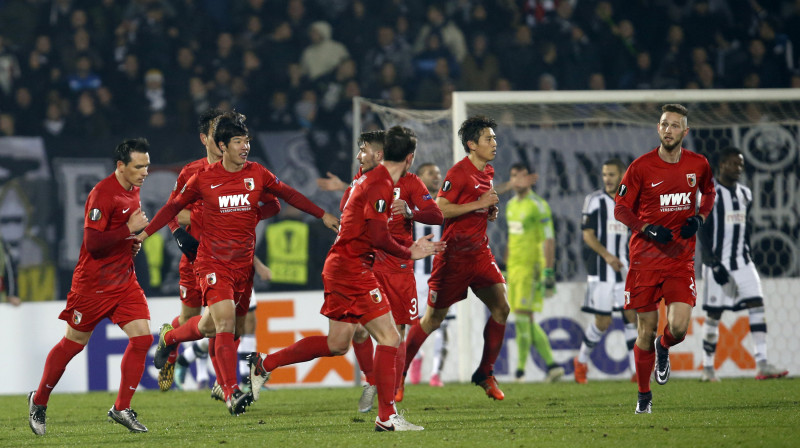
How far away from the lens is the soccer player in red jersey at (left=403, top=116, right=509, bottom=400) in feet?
26.3

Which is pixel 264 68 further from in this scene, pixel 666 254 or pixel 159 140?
pixel 666 254

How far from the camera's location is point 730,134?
11.4 metres

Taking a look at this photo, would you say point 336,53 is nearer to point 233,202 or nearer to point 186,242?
point 186,242

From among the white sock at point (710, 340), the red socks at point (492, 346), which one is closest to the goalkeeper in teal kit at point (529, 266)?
the white sock at point (710, 340)

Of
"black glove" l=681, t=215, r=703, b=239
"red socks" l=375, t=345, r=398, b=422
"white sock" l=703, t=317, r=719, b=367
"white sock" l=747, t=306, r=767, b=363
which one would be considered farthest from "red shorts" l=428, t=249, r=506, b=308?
"white sock" l=747, t=306, r=767, b=363

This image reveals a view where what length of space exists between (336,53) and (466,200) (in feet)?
23.6

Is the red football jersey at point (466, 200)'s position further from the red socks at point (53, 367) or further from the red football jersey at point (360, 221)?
the red socks at point (53, 367)

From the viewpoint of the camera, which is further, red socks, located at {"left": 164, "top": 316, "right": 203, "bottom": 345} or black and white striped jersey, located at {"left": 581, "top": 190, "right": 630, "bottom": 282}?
black and white striped jersey, located at {"left": 581, "top": 190, "right": 630, "bottom": 282}

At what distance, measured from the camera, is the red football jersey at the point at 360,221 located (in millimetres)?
6262

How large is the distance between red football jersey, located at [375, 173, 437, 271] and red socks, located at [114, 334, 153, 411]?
180cm

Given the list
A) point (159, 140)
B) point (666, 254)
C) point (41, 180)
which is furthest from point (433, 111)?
point (666, 254)

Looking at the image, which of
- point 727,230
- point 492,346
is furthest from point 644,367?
point 727,230

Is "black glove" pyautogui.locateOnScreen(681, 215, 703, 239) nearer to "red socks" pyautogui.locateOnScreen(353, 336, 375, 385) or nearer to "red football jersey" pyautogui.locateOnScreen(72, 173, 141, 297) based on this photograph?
"red socks" pyautogui.locateOnScreen(353, 336, 375, 385)

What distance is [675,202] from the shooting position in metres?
7.23
